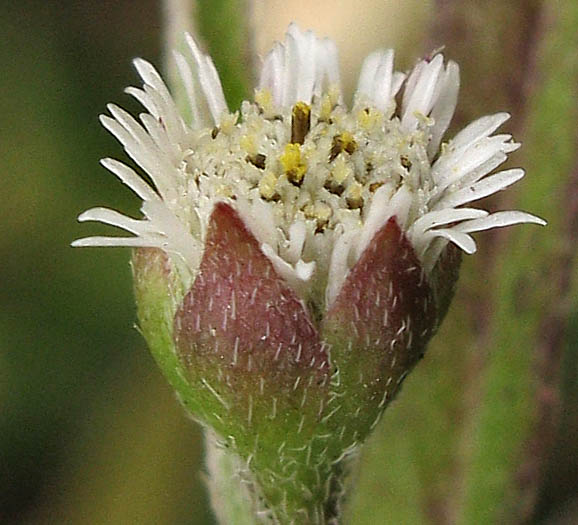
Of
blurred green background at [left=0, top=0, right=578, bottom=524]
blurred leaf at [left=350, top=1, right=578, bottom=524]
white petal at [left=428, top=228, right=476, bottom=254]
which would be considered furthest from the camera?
blurred green background at [left=0, top=0, right=578, bottom=524]

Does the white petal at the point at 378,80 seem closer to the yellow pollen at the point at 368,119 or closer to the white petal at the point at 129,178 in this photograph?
the yellow pollen at the point at 368,119

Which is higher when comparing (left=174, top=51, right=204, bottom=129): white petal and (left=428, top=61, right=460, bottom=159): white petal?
(left=174, top=51, right=204, bottom=129): white petal

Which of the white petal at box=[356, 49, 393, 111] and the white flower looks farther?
the white petal at box=[356, 49, 393, 111]

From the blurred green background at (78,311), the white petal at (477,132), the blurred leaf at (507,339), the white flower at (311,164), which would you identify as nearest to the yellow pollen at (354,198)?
the white flower at (311,164)

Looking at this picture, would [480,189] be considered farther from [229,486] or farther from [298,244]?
[229,486]

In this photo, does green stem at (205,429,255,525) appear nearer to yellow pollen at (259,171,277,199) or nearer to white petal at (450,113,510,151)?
yellow pollen at (259,171,277,199)

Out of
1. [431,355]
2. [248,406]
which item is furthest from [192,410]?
[431,355]

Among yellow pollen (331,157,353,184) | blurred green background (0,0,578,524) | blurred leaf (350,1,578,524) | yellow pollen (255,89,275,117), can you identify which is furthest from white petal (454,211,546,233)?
blurred green background (0,0,578,524)

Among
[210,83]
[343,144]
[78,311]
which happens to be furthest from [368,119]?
[78,311]

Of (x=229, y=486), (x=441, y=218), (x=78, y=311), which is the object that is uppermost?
(x=441, y=218)
